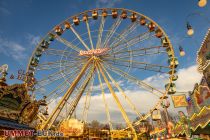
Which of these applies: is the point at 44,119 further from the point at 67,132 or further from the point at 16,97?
the point at 16,97

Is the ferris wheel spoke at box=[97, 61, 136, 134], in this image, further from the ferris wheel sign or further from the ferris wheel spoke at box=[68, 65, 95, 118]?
the ferris wheel sign

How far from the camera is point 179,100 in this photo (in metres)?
19.6

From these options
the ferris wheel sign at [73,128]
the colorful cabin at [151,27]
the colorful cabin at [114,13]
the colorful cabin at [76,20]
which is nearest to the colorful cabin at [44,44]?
the colorful cabin at [76,20]

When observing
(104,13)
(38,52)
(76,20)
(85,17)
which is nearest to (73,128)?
(38,52)

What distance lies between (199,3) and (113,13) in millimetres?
13970

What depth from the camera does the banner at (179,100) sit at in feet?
63.3

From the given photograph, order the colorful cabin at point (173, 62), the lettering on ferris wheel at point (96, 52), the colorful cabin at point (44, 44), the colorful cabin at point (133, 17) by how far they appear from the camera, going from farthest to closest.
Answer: the colorful cabin at point (44, 44), the colorful cabin at point (133, 17), the lettering on ferris wheel at point (96, 52), the colorful cabin at point (173, 62)

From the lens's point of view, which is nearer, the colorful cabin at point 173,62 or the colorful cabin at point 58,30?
the colorful cabin at point 173,62

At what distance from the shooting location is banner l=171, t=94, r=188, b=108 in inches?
759

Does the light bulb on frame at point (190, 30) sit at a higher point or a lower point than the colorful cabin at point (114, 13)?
lower

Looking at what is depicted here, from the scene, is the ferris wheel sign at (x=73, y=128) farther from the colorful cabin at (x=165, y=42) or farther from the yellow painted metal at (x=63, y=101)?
the colorful cabin at (x=165, y=42)

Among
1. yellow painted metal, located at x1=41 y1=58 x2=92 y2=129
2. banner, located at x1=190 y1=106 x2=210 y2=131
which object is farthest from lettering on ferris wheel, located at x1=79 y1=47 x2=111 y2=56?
banner, located at x1=190 y1=106 x2=210 y2=131

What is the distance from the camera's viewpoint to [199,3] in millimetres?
9695

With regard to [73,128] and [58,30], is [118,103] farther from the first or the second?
[58,30]
